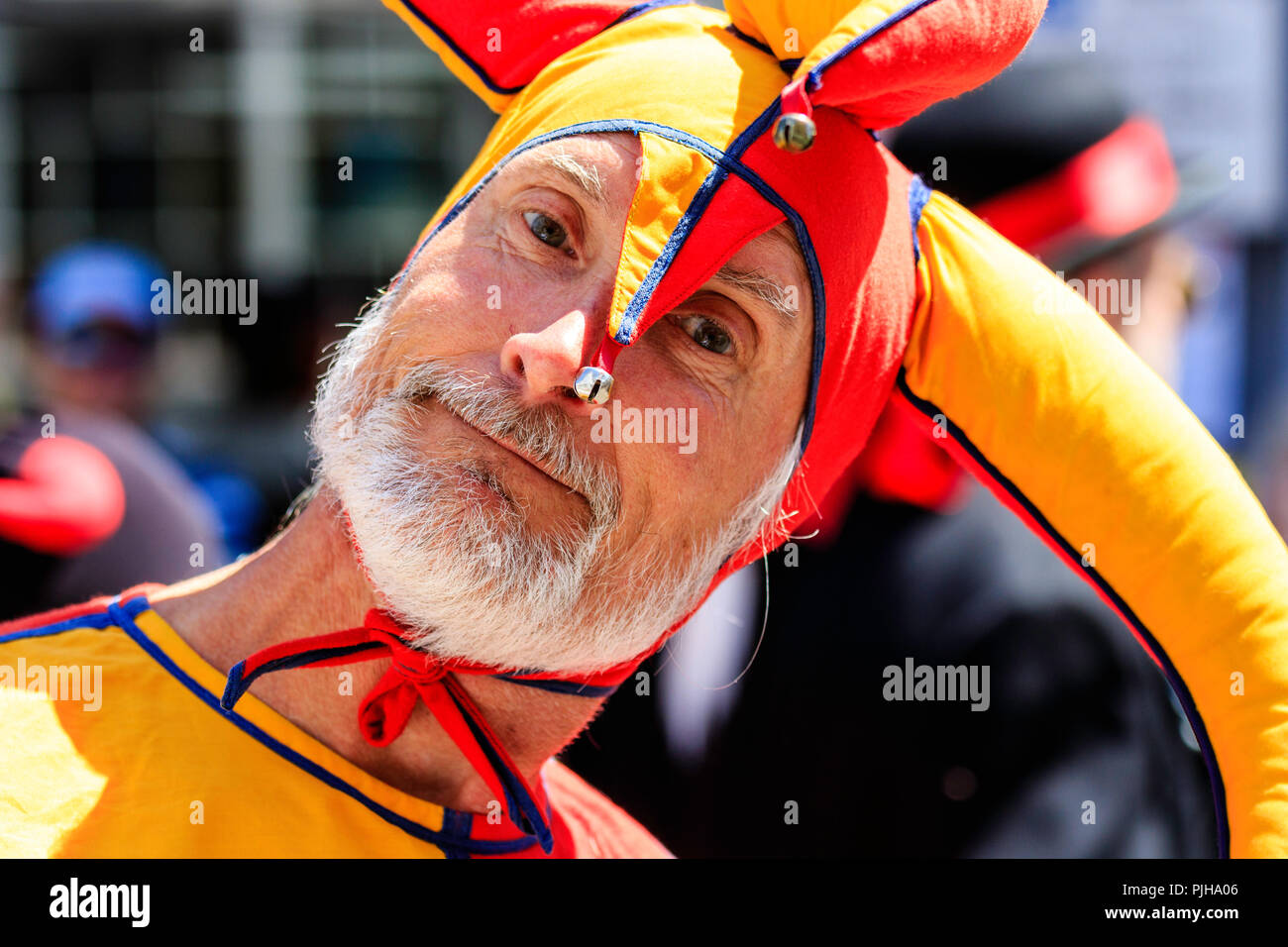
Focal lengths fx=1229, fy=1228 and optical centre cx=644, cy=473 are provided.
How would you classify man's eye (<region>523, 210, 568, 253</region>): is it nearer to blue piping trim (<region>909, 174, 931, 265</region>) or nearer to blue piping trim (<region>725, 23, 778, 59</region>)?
blue piping trim (<region>725, 23, 778, 59</region>)

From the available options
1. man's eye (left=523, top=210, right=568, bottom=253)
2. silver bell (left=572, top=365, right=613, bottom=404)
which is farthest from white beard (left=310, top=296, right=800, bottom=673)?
man's eye (left=523, top=210, right=568, bottom=253)

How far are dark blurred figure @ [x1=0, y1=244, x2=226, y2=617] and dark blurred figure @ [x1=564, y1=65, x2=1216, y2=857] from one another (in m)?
1.23

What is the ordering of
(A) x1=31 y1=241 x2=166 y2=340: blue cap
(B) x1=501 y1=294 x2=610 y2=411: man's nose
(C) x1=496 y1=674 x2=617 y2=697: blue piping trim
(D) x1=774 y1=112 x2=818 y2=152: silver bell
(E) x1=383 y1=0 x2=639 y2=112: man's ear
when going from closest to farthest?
(D) x1=774 y1=112 x2=818 y2=152: silver bell → (B) x1=501 y1=294 x2=610 y2=411: man's nose → (C) x1=496 y1=674 x2=617 y2=697: blue piping trim → (E) x1=383 y1=0 x2=639 y2=112: man's ear → (A) x1=31 y1=241 x2=166 y2=340: blue cap

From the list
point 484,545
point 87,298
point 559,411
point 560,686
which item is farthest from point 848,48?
point 87,298

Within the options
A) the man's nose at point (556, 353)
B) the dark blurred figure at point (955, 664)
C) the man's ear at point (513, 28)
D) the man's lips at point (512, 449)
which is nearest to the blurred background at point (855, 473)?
the dark blurred figure at point (955, 664)

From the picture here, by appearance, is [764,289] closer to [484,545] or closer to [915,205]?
[915,205]

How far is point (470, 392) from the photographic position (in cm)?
165

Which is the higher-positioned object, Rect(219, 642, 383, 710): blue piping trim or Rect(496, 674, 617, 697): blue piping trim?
Rect(219, 642, 383, 710): blue piping trim

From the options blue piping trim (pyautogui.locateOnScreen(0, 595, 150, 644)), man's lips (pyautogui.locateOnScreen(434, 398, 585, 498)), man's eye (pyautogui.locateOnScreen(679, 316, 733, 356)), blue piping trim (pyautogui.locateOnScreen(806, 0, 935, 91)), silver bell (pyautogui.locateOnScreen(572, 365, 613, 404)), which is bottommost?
blue piping trim (pyautogui.locateOnScreen(0, 595, 150, 644))

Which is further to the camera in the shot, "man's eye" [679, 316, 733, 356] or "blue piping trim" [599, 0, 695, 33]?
"blue piping trim" [599, 0, 695, 33]

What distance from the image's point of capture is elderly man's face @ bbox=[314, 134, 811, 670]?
1.66 meters

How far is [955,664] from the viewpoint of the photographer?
9.45ft

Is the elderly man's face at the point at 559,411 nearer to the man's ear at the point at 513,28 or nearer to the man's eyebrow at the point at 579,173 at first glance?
the man's eyebrow at the point at 579,173

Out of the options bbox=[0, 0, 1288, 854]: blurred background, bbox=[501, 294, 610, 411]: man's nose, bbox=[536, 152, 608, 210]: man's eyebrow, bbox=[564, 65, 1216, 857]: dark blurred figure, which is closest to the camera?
bbox=[501, 294, 610, 411]: man's nose
